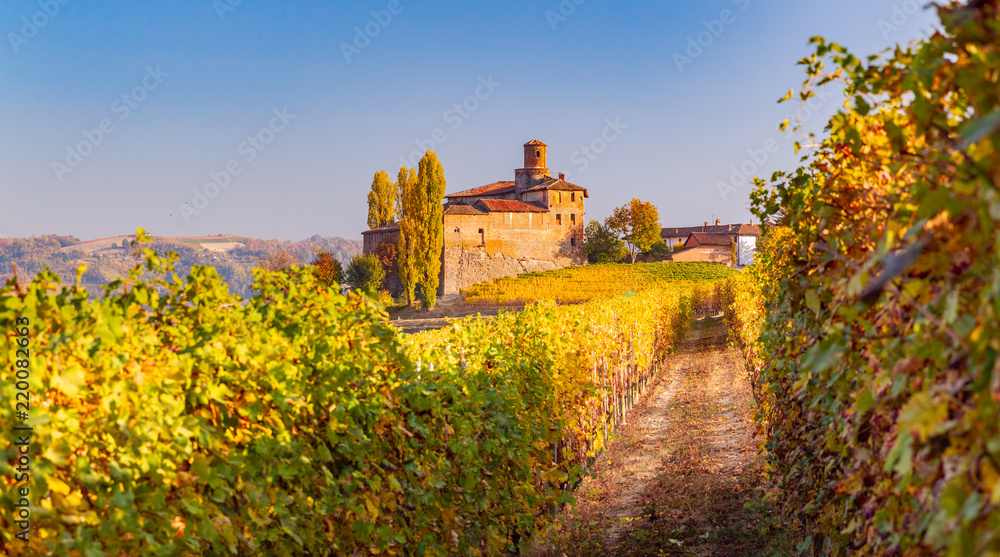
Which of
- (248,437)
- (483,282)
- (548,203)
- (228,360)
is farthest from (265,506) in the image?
(548,203)

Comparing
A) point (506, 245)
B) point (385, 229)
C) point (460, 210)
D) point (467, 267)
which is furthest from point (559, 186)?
point (385, 229)

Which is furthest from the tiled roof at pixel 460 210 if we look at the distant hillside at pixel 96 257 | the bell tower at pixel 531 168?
the distant hillside at pixel 96 257

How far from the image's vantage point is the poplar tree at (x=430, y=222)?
58.6 meters

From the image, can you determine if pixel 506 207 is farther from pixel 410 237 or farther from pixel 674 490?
pixel 674 490

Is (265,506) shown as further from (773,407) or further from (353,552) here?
(773,407)

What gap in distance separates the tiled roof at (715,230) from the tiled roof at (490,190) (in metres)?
28.8

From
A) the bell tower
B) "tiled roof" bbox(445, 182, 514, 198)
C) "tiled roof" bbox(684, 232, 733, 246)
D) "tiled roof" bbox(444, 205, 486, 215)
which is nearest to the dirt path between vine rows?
"tiled roof" bbox(444, 205, 486, 215)

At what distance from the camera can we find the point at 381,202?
83.4 m

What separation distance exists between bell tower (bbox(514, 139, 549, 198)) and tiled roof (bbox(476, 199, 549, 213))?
18.4 feet

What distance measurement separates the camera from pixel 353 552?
337 cm

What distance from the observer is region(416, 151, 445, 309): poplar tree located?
5862 centimetres

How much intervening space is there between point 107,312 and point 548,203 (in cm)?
7557

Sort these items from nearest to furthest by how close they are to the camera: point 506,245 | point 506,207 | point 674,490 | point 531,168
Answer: point 674,490, point 506,245, point 506,207, point 531,168

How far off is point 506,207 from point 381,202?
55.2 feet
